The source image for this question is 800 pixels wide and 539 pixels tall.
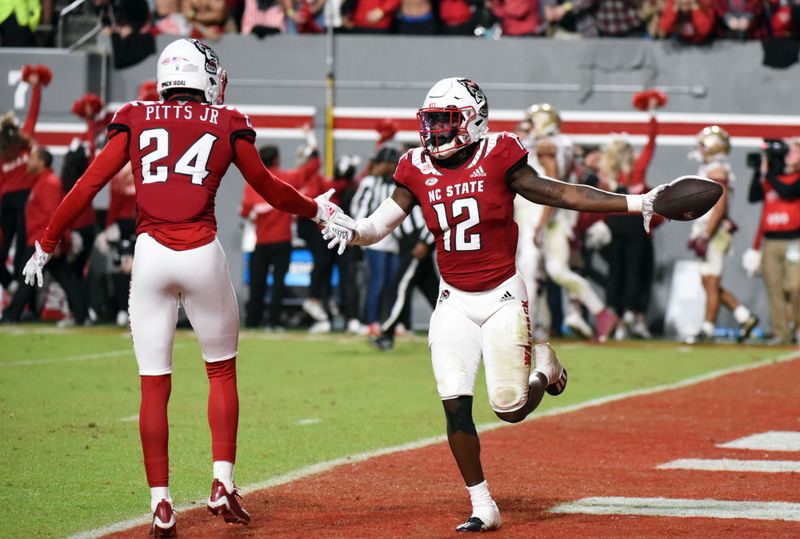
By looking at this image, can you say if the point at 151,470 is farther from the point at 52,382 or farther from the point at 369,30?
the point at 369,30

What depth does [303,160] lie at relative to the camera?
17.4 metres

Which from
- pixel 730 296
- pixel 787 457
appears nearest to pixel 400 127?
pixel 730 296

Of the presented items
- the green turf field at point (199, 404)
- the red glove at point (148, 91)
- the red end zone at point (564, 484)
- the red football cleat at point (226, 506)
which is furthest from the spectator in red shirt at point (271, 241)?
the red football cleat at point (226, 506)

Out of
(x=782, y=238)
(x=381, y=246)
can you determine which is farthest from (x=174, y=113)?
(x=782, y=238)

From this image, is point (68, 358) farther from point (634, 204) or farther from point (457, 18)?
point (634, 204)

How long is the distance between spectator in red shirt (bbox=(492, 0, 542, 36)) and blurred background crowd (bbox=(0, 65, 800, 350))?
1.78 m

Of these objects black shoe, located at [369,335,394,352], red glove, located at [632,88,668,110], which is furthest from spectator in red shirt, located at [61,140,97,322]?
red glove, located at [632,88,668,110]

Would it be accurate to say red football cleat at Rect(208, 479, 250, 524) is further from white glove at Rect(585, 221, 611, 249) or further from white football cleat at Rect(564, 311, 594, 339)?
white glove at Rect(585, 221, 611, 249)

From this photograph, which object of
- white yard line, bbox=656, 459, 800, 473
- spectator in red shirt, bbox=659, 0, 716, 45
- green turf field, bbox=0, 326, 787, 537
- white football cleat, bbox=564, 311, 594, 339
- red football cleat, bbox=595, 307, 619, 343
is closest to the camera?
green turf field, bbox=0, 326, 787, 537

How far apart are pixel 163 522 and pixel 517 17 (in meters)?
13.7

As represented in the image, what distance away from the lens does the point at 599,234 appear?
55.9ft

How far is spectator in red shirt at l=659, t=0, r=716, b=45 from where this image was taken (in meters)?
18.1

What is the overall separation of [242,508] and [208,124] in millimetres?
1643

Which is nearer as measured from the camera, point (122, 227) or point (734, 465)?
point (734, 465)
